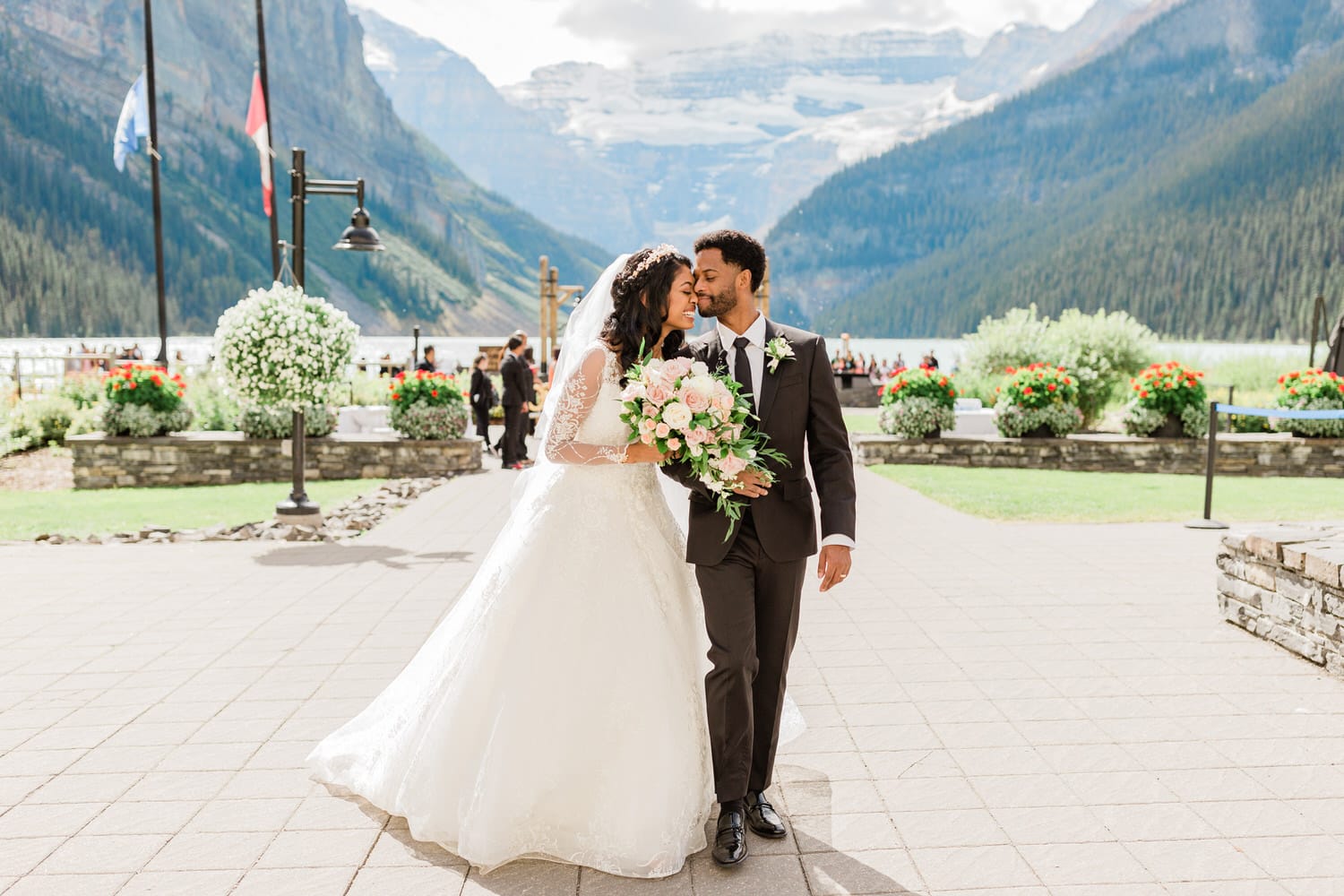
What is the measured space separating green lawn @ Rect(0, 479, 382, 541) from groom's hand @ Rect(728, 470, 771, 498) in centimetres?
1002

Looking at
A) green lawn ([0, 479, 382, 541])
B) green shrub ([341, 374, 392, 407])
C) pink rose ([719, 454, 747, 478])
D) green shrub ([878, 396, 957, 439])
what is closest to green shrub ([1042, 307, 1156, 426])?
green shrub ([878, 396, 957, 439])

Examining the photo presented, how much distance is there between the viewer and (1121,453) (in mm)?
17859

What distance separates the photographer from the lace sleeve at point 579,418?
3854 mm

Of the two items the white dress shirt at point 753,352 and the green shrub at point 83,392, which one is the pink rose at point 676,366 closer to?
the white dress shirt at point 753,352

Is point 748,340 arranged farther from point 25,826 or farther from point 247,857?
point 25,826

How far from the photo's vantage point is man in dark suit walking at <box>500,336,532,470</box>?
17531mm

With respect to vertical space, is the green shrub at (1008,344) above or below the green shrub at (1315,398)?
above

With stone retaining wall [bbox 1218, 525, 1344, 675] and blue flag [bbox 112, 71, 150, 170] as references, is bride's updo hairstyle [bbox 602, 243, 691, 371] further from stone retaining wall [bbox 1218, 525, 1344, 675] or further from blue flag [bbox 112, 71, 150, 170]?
blue flag [bbox 112, 71, 150, 170]

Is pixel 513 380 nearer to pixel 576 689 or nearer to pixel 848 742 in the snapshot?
pixel 848 742

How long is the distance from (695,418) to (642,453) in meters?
0.43

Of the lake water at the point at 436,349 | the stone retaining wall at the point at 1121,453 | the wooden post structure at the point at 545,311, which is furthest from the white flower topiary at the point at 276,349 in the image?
the wooden post structure at the point at 545,311

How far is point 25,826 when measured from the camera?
406 centimetres

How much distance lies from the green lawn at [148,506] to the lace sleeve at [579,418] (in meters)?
9.41

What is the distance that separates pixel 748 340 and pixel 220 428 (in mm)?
17029
